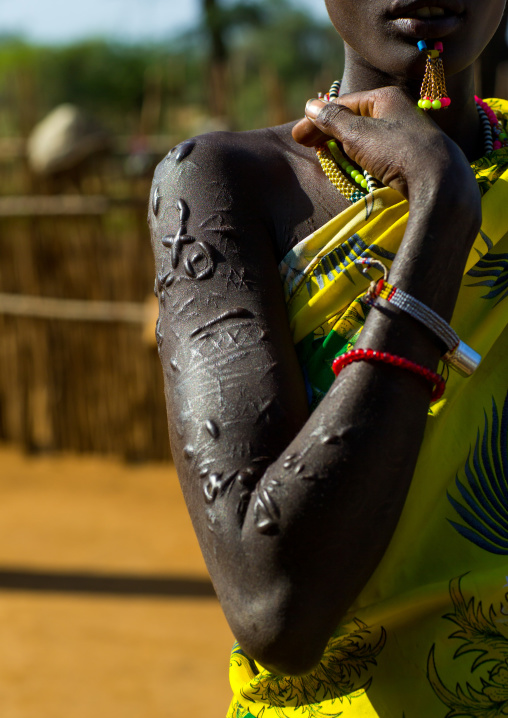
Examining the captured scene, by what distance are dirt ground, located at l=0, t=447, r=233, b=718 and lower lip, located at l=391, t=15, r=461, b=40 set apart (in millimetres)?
3547

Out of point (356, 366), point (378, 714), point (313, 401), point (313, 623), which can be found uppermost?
point (356, 366)

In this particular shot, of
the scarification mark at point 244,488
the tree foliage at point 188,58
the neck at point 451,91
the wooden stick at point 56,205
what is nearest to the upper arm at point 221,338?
the scarification mark at point 244,488

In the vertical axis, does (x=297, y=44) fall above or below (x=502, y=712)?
below

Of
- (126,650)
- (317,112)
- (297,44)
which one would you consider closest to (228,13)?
(297,44)

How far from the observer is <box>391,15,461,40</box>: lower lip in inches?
50.6

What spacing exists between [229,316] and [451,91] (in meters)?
0.60

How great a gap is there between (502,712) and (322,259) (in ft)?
2.42

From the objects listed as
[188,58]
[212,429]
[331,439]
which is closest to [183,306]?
[212,429]

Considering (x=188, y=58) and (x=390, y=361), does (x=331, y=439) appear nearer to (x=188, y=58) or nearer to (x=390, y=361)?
(x=390, y=361)

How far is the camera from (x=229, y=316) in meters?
1.26

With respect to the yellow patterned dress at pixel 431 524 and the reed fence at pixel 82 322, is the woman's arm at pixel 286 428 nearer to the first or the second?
the yellow patterned dress at pixel 431 524

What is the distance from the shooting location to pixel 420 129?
1.26 m

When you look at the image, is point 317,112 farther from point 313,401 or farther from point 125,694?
point 125,694

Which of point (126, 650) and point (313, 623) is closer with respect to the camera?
point (313, 623)
